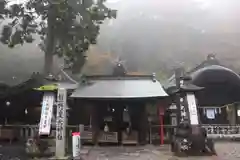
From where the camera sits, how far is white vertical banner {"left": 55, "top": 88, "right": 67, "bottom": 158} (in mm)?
13219

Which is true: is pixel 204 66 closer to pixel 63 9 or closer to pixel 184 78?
pixel 184 78

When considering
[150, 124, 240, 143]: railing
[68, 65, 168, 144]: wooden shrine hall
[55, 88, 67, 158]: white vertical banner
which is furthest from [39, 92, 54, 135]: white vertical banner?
[150, 124, 240, 143]: railing

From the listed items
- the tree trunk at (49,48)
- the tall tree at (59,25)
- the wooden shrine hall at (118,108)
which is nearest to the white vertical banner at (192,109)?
the wooden shrine hall at (118,108)

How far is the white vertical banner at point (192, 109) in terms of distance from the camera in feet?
47.1

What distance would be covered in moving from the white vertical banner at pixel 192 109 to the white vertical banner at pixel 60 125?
18.0 ft

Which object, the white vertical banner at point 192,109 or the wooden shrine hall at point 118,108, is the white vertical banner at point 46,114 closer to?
the wooden shrine hall at point 118,108

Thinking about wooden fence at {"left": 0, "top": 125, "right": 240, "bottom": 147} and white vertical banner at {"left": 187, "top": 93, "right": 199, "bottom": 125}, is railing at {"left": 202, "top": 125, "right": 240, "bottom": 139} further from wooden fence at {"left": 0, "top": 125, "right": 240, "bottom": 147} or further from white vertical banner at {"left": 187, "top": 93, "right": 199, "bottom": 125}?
white vertical banner at {"left": 187, "top": 93, "right": 199, "bottom": 125}

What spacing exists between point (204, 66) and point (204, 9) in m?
63.5

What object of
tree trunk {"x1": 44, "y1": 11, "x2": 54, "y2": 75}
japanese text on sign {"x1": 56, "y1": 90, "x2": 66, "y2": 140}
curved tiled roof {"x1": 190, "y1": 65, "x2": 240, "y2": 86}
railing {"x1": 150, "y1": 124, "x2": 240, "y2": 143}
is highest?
tree trunk {"x1": 44, "y1": 11, "x2": 54, "y2": 75}

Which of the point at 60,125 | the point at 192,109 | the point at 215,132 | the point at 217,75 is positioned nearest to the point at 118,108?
the point at 192,109

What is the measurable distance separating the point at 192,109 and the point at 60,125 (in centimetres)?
577

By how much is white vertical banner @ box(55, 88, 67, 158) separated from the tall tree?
1087 centimetres

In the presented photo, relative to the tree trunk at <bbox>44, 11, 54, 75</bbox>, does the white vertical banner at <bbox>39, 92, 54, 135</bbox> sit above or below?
below

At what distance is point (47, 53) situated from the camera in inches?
1025
